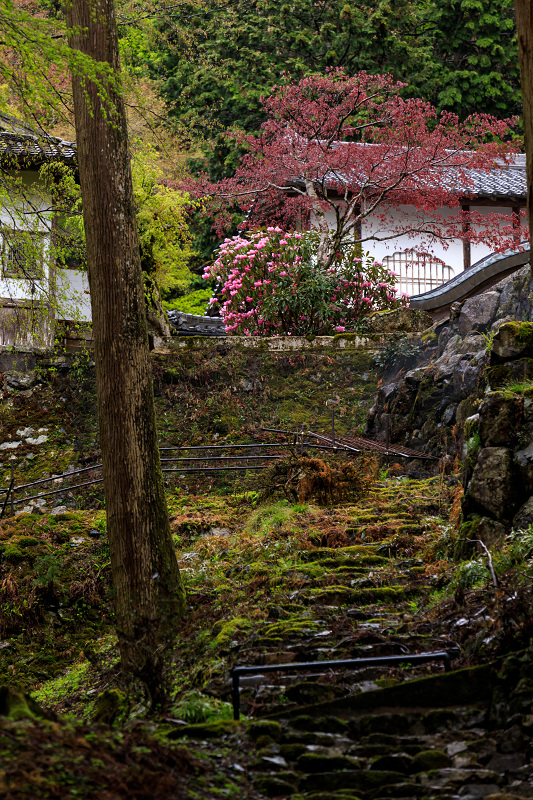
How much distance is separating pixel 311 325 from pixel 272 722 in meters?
12.0

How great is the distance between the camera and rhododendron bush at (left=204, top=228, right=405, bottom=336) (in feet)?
52.4

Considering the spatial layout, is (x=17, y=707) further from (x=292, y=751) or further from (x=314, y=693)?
(x=314, y=693)

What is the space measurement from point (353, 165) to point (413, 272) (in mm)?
4379

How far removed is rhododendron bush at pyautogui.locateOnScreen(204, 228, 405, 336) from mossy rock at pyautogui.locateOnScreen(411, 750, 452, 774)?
40.3ft

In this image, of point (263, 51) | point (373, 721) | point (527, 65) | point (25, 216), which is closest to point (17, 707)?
point (373, 721)

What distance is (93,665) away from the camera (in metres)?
7.53

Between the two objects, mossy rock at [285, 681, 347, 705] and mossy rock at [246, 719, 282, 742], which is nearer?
mossy rock at [246, 719, 282, 742]

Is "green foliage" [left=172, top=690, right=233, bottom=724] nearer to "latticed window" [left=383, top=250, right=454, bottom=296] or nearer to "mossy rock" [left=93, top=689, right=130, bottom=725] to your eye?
"mossy rock" [left=93, top=689, right=130, bottom=725]

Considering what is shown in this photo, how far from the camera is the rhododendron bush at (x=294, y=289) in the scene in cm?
1598

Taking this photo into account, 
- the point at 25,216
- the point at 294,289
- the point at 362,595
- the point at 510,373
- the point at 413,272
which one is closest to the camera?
the point at 362,595

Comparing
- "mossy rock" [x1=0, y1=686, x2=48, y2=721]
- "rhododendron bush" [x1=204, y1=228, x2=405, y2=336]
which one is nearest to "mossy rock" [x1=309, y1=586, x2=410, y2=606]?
"mossy rock" [x1=0, y1=686, x2=48, y2=721]

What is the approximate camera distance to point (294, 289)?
52.4ft

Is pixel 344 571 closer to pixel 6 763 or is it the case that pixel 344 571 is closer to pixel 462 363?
pixel 6 763

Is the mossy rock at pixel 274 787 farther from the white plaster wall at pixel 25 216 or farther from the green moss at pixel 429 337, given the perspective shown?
the green moss at pixel 429 337
